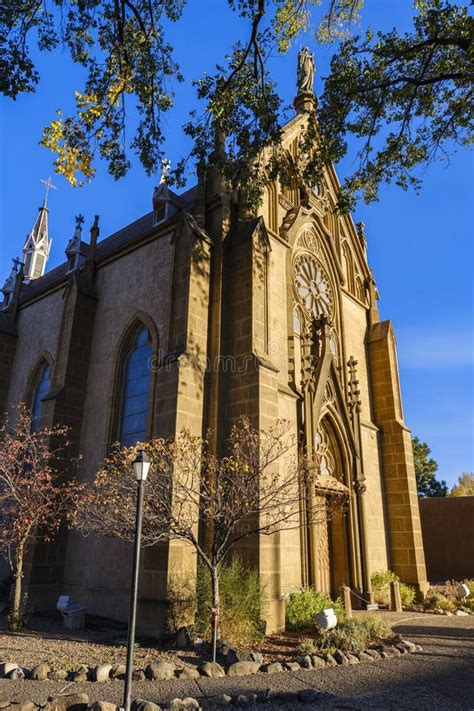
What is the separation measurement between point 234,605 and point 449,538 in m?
15.8

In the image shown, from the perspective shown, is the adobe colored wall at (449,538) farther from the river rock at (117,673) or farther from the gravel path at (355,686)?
the river rock at (117,673)

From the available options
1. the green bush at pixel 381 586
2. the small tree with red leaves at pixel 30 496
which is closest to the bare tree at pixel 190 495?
the small tree with red leaves at pixel 30 496

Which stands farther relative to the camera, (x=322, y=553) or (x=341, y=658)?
(x=322, y=553)

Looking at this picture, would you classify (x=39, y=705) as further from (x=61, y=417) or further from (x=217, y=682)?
(x=61, y=417)

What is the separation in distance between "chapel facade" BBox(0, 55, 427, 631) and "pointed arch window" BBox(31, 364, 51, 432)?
2.9 inches

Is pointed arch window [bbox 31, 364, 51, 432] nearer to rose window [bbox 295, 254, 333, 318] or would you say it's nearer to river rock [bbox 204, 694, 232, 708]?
rose window [bbox 295, 254, 333, 318]

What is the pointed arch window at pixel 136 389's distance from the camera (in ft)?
42.9

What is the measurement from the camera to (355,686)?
6.44 metres

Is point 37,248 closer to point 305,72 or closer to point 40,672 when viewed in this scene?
point 305,72

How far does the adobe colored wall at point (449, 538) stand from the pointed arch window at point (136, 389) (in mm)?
15389

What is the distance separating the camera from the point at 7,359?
63.2 feet

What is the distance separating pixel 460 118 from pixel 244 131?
485 cm

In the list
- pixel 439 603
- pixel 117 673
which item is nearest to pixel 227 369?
pixel 117 673

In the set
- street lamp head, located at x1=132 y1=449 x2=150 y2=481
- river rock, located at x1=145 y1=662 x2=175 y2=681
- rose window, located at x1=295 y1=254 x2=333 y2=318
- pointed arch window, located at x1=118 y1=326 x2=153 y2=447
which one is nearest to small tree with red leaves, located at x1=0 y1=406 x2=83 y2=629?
pointed arch window, located at x1=118 y1=326 x2=153 y2=447
